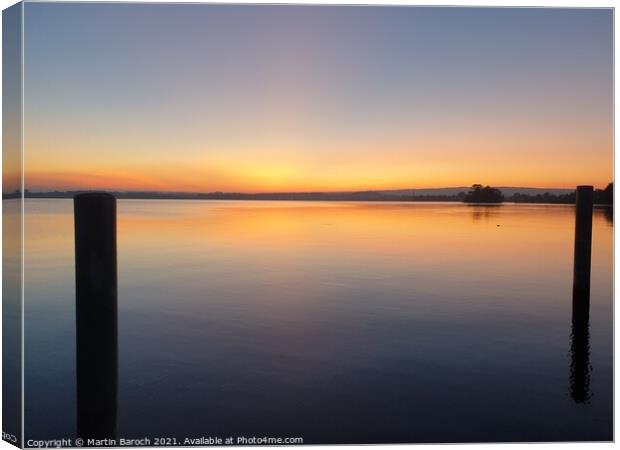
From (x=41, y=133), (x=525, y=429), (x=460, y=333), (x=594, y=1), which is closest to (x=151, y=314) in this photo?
(x=41, y=133)

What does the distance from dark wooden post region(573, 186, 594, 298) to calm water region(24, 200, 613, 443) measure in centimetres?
77

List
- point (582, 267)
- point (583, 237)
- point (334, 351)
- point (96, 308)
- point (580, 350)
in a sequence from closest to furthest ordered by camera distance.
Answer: point (96, 308), point (334, 351), point (580, 350), point (583, 237), point (582, 267)

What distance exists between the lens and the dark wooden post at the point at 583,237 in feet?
30.4

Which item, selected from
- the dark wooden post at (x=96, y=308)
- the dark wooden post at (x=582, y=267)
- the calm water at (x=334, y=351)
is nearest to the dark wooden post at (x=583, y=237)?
the dark wooden post at (x=582, y=267)

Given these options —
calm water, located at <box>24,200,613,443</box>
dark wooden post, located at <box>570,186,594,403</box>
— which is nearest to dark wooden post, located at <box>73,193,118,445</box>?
calm water, located at <box>24,200,613,443</box>

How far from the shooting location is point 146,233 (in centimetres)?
2483

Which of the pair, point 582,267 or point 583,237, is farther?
point 582,267

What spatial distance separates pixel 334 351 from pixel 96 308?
415 cm

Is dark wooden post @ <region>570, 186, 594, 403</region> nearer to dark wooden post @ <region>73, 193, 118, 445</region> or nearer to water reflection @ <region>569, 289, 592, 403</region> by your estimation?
water reflection @ <region>569, 289, 592, 403</region>

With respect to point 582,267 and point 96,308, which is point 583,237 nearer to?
point 582,267

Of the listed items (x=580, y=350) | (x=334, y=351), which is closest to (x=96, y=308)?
(x=334, y=351)

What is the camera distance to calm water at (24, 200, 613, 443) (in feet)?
18.8

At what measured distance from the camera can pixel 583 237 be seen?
940 centimetres

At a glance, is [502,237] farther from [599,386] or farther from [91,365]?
[91,365]
